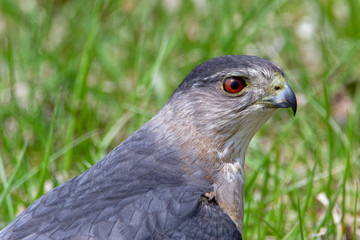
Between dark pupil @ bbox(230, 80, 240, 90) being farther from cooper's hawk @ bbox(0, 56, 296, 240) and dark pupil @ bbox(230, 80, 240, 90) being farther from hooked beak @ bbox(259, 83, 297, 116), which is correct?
hooked beak @ bbox(259, 83, 297, 116)

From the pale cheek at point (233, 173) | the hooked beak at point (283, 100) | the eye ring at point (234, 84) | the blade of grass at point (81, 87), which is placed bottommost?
the pale cheek at point (233, 173)

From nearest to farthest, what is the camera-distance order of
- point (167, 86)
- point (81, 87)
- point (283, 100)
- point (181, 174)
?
point (181, 174) → point (283, 100) → point (81, 87) → point (167, 86)

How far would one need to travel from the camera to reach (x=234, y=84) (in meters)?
3.92

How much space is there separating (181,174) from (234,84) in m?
0.65

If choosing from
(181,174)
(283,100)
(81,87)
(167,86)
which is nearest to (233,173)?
(181,174)

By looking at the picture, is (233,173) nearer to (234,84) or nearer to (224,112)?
(224,112)

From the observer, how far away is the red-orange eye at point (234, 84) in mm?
3910

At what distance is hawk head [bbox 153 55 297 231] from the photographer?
3.88 metres

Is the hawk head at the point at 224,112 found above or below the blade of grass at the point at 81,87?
below

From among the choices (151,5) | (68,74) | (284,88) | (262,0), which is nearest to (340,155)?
(284,88)

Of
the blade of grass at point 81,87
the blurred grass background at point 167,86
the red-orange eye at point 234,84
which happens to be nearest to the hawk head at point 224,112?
the red-orange eye at point 234,84

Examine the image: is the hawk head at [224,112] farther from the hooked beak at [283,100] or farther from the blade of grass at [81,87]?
the blade of grass at [81,87]

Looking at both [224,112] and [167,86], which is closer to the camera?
[224,112]

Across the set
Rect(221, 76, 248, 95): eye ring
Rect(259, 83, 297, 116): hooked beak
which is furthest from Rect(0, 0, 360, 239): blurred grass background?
Rect(221, 76, 248, 95): eye ring
